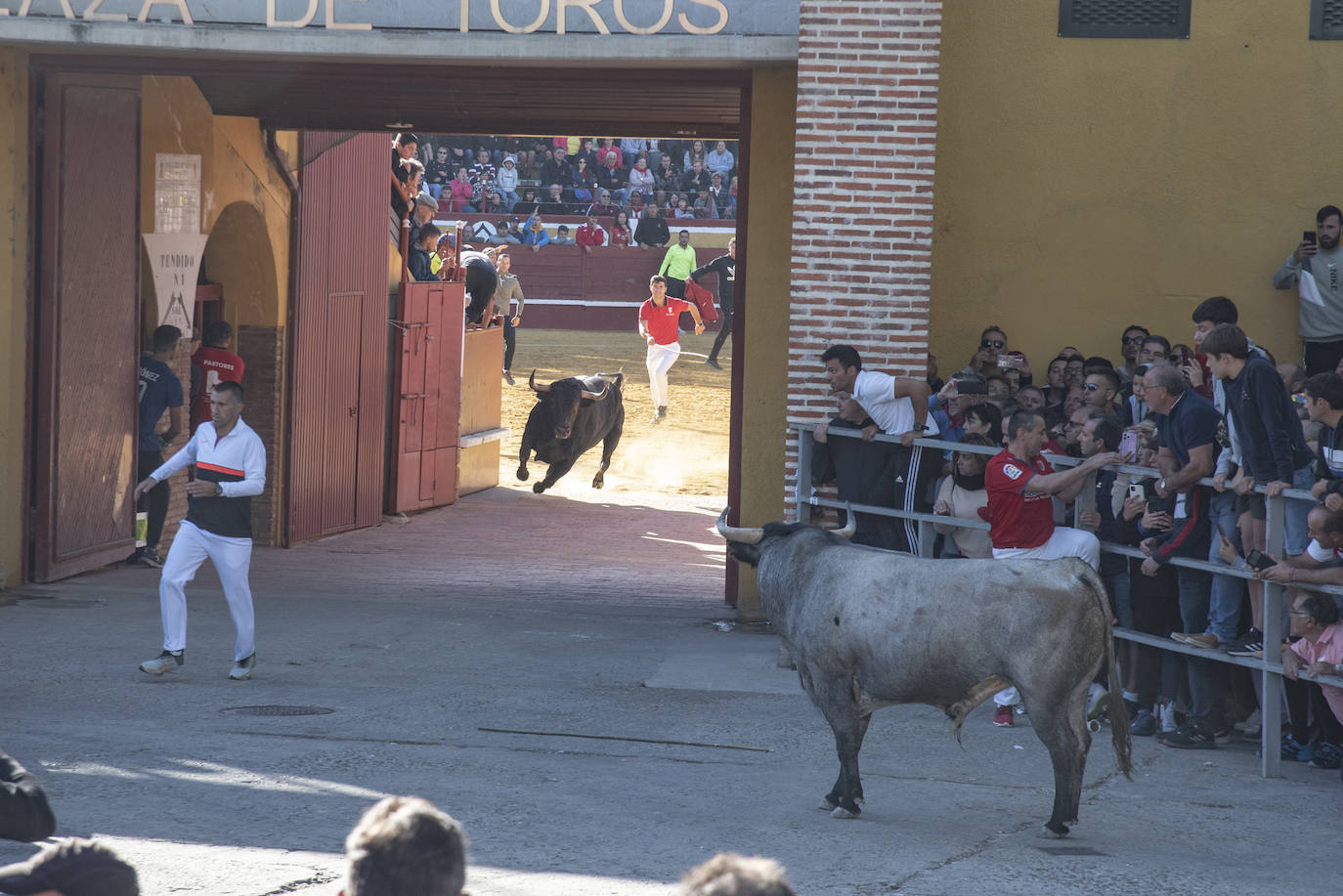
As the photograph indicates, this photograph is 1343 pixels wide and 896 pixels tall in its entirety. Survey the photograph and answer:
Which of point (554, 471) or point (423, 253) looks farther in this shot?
point (423, 253)

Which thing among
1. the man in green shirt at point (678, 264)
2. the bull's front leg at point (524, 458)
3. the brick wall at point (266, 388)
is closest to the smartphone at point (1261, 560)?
the brick wall at point (266, 388)

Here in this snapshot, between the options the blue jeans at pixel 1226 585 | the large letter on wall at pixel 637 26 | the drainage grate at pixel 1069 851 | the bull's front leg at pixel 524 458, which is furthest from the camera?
the bull's front leg at pixel 524 458

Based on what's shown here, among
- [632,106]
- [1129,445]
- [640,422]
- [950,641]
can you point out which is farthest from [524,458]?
[950,641]

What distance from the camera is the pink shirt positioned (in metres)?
7.68

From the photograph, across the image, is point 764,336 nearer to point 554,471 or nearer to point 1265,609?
point 1265,609

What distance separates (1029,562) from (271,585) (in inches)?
345

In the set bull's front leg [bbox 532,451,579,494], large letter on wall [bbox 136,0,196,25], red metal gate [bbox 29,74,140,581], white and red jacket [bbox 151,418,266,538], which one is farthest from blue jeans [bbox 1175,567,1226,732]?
bull's front leg [bbox 532,451,579,494]

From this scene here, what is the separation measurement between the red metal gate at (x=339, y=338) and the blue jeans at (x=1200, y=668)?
10657 mm

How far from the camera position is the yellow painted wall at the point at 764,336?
39.3 feet

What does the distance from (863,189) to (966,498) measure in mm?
2482

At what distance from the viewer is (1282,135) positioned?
12008 millimetres

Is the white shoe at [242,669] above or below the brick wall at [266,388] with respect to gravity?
below

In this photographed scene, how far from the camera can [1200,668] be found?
8.48m

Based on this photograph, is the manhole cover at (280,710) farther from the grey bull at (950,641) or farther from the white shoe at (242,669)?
the grey bull at (950,641)
